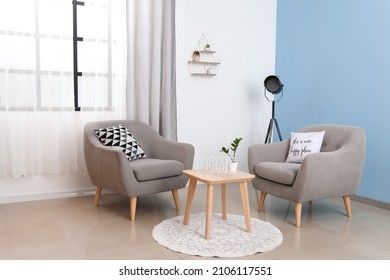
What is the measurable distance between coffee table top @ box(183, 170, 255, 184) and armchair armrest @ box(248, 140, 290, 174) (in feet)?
1.82

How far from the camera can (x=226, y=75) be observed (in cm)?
461

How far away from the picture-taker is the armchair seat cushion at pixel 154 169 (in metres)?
3.06

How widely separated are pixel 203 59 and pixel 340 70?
60.6 inches

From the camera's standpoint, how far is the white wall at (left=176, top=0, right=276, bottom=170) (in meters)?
4.32

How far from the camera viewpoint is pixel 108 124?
12.0 ft

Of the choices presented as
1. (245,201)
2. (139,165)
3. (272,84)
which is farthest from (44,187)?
(272,84)

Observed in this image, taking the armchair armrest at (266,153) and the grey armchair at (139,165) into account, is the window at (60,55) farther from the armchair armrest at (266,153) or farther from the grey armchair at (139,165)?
the armchair armrest at (266,153)

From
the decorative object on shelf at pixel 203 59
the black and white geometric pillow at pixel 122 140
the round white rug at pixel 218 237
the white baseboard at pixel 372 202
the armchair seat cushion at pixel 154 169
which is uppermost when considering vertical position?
the decorative object on shelf at pixel 203 59

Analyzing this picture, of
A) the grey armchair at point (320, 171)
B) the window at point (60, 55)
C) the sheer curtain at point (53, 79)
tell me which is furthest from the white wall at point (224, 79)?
the grey armchair at point (320, 171)

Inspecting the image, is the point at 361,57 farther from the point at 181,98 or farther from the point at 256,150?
the point at 181,98

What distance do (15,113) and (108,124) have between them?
86 cm

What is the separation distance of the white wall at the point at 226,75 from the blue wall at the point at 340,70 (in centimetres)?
24

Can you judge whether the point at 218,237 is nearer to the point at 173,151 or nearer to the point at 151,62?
the point at 173,151

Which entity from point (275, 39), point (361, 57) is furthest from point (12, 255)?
point (275, 39)
